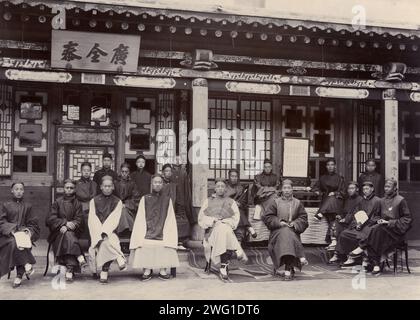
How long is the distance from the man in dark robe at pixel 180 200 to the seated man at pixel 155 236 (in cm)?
117

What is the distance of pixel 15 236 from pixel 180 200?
10.8 feet

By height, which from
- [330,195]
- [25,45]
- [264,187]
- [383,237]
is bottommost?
[383,237]

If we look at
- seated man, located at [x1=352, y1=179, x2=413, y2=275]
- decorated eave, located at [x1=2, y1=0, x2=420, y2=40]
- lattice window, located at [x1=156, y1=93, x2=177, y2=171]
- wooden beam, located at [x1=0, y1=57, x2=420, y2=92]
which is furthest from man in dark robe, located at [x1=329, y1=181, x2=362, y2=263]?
lattice window, located at [x1=156, y1=93, x2=177, y2=171]

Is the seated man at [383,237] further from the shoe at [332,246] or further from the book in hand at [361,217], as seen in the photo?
the shoe at [332,246]

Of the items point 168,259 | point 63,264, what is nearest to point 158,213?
point 168,259

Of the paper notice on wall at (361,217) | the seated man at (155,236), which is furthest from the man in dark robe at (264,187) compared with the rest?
the seated man at (155,236)

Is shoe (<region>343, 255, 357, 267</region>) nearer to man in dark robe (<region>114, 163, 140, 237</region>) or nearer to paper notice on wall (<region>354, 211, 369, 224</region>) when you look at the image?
paper notice on wall (<region>354, 211, 369, 224</region>)

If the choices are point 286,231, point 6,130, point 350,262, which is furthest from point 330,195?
point 6,130

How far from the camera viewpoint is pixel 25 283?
23.7 ft

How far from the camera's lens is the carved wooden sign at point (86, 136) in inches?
398

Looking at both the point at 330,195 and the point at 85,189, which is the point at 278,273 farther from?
the point at 85,189

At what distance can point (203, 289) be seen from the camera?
7.04 m

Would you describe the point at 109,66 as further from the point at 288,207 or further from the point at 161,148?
the point at 288,207

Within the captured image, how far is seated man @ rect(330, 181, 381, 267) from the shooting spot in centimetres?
858
